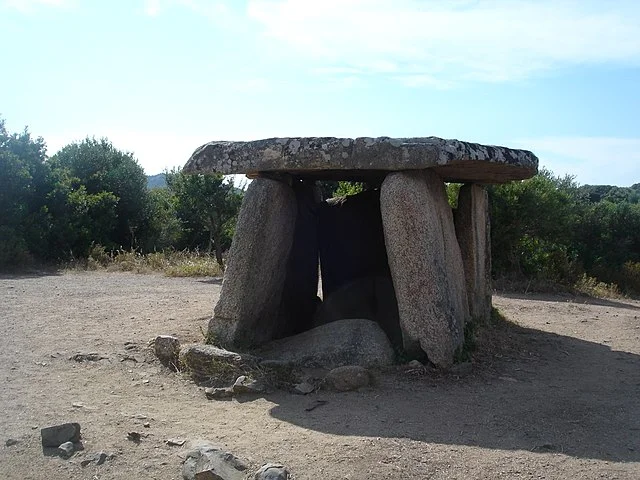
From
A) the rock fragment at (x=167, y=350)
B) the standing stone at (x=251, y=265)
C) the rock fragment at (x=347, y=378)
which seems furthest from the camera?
the standing stone at (x=251, y=265)

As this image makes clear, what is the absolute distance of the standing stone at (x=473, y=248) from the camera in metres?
7.71

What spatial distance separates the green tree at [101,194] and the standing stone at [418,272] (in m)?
11.4

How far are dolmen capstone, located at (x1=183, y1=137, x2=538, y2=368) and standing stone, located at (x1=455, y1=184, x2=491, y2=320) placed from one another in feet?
0.04

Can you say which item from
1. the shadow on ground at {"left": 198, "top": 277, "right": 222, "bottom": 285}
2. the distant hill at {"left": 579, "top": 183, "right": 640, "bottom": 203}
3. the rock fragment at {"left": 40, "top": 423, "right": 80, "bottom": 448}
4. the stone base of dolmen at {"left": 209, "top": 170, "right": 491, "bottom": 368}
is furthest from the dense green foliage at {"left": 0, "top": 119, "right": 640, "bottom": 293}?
the distant hill at {"left": 579, "top": 183, "right": 640, "bottom": 203}

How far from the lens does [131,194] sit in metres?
19.6

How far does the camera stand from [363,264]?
27.0ft

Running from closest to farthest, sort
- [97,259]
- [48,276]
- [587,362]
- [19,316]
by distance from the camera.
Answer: [587,362] < [19,316] < [48,276] < [97,259]

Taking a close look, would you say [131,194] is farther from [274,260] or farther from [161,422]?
[161,422]

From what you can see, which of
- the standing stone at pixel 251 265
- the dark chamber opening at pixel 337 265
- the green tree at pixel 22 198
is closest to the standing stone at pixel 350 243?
the dark chamber opening at pixel 337 265

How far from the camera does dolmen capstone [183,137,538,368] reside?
579 centimetres

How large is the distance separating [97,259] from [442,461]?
1229cm

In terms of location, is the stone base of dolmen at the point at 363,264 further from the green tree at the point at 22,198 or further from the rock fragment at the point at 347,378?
the green tree at the point at 22,198

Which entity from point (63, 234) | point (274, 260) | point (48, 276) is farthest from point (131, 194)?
point (274, 260)

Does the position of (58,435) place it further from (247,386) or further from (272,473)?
(247,386)
